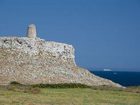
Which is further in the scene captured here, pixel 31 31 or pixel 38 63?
pixel 31 31

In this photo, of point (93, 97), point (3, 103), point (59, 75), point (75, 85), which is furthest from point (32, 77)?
point (3, 103)

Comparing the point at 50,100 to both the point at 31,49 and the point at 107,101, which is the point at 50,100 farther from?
the point at 31,49

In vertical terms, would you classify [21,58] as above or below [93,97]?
above

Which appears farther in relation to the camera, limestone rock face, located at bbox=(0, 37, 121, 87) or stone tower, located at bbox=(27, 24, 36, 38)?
stone tower, located at bbox=(27, 24, 36, 38)

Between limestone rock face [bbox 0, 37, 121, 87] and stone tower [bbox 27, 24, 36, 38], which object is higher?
stone tower [bbox 27, 24, 36, 38]

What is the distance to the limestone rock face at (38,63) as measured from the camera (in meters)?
51.6

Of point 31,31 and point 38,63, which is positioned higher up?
point 31,31

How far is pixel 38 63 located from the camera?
179 feet

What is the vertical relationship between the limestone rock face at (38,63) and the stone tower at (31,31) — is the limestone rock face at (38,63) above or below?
below

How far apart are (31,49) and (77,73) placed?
7031mm

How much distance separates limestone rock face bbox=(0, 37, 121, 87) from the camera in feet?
169

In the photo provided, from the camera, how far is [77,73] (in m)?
56.1

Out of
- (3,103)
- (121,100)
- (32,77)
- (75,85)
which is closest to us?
(3,103)

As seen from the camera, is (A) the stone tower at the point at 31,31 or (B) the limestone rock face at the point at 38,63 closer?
(B) the limestone rock face at the point at 38,63
